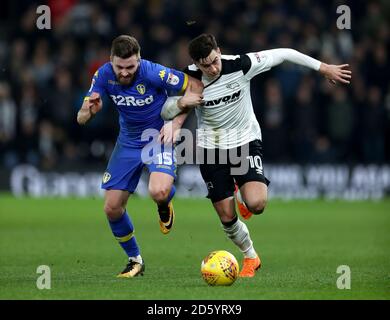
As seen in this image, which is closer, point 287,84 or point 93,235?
point 93,235

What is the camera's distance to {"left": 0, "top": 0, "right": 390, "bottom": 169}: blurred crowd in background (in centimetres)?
2061

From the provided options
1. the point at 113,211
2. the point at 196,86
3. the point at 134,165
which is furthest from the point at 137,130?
the point at 113,211

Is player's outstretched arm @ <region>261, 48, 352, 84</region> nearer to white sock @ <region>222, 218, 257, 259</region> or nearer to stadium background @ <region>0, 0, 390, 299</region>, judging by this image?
white sock @ <region>222, 218, 257, 259</region>

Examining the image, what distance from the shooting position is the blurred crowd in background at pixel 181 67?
67.6 ft

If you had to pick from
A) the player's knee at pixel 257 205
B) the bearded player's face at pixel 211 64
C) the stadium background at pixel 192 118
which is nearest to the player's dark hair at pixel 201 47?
the bearded player's face at pixel 211 64

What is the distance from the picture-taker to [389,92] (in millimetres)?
21375

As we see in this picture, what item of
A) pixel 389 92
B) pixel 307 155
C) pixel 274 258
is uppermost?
pixel 389 92

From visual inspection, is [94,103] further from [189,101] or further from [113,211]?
[113,211]

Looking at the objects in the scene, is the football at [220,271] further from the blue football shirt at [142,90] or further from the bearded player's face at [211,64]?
the bearded player's face at [211,64]

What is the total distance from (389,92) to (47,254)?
36.8 feet

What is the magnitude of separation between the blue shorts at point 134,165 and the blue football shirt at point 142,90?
22 centimetres
